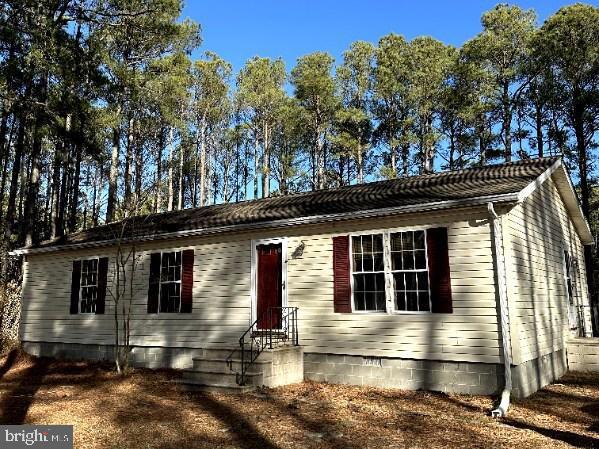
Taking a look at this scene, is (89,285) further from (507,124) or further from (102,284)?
(507,124)

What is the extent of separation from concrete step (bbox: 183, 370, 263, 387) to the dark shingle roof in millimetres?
3443

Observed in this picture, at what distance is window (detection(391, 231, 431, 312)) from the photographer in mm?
8492

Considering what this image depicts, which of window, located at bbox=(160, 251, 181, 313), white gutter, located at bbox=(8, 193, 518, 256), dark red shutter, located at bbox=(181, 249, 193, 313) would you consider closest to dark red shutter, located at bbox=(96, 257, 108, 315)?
white gutter, located at bbox=(8, 193, 518, 256)

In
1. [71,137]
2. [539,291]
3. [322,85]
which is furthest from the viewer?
[322,85]

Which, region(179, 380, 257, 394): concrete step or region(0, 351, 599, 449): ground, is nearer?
region(0, 351, 599, 449): ground

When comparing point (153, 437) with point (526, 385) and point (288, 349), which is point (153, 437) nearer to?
point (288, 349)

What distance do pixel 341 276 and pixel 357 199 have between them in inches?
84.6

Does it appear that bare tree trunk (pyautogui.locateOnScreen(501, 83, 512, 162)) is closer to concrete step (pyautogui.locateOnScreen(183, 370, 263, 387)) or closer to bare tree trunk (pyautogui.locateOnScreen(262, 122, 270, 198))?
bare tree trunk (pyautogui.locateOnScreen(262, 122, 270, 198))

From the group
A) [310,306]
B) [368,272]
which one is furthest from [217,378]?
[368,272]

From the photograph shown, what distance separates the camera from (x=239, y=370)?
346 inches

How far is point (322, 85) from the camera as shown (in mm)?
28109

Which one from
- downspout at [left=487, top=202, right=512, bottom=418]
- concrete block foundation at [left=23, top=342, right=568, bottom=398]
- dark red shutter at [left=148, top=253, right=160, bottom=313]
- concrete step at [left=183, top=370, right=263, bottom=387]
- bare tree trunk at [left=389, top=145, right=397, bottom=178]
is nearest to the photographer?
downspout at [left=487, top=202, right=512, bottom=418]

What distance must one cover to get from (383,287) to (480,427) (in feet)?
10.5

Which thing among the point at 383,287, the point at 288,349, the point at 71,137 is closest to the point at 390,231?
the point at 383,287
